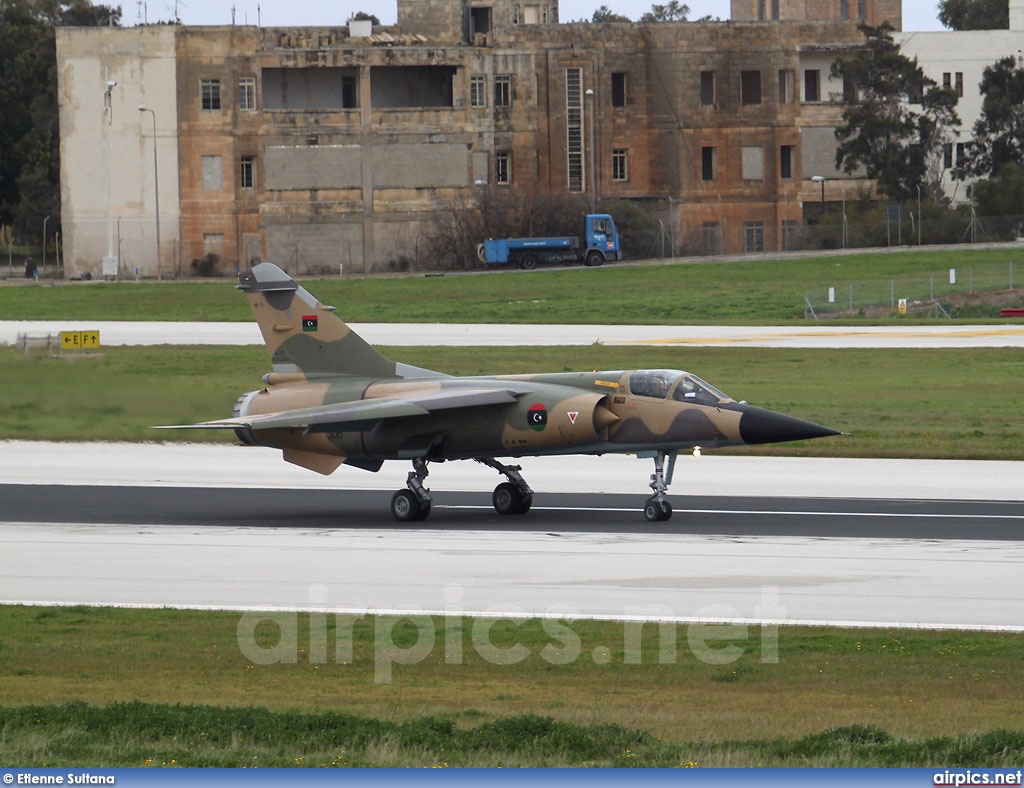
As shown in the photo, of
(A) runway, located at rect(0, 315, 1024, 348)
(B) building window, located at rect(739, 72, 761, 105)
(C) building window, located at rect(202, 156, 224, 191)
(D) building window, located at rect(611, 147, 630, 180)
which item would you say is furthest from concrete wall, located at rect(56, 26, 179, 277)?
(B) building window, located at rect(739, 72, 761, 105)

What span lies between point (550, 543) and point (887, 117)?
7950 centimetres

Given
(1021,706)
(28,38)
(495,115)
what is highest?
(28,38)

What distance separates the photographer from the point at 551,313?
6325 cm

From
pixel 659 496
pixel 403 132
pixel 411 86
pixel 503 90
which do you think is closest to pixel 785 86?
pixel 503 90

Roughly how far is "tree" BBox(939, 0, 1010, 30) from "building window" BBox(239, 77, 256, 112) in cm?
8109

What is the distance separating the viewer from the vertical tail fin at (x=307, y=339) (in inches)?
971

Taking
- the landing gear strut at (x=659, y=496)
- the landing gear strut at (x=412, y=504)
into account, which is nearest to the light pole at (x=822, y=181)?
the landing gear strut at (x=659, y=496)

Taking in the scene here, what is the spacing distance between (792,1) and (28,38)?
196ft

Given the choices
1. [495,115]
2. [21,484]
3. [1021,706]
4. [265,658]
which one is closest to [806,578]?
[1021,706]

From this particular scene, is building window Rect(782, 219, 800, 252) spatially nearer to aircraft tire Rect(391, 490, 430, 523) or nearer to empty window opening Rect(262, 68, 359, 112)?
empty window opening Rect(262, 68, 359, 112)

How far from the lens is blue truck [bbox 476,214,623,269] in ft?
273

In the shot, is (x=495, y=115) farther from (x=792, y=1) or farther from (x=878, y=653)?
(x=878, y=653)

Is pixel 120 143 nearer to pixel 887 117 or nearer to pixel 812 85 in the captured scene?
pixel 812 85

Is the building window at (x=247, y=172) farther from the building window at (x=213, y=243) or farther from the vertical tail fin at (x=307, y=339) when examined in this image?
the vertical tail fin at (x=307, y=339)
